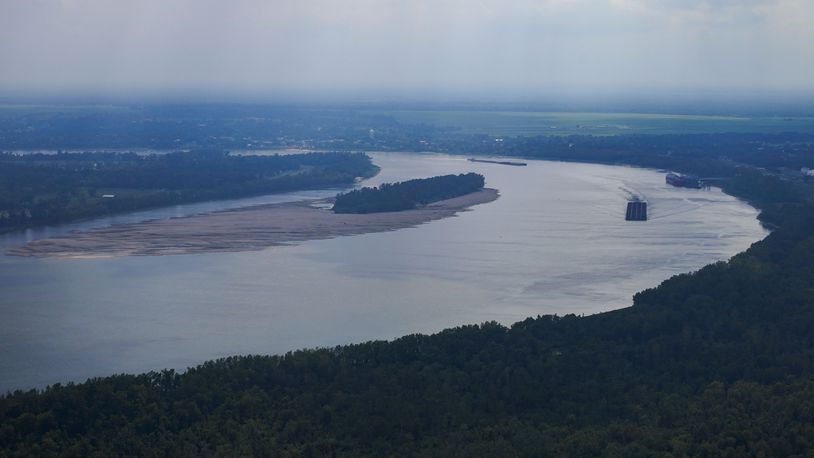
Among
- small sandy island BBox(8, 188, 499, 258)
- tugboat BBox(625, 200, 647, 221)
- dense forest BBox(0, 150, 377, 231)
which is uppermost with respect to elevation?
tugboat BBox(625, 200, 647, 221)

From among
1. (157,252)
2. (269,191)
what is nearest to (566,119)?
(269,191)

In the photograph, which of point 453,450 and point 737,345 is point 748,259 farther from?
point 453,450

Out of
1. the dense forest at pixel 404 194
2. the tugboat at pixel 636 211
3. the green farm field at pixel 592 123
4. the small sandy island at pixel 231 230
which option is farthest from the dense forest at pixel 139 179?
the green farm field at pixel 592 123

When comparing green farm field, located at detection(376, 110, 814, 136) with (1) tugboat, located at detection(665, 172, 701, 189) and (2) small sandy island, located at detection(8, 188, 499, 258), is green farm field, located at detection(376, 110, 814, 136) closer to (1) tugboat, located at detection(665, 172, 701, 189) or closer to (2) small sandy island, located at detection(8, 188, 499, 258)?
(1) tugboat, located at detection(665, 172, 701, 189)

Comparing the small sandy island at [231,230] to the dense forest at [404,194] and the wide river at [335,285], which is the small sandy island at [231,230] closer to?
the dense forest at [404,194]

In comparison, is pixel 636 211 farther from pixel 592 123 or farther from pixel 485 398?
pixel 592 123

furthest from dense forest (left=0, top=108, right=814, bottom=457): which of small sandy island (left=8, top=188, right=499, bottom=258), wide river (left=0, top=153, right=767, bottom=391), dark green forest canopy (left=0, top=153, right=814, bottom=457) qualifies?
small sandy island (left=8, top=188, right=499, bottom=258)
